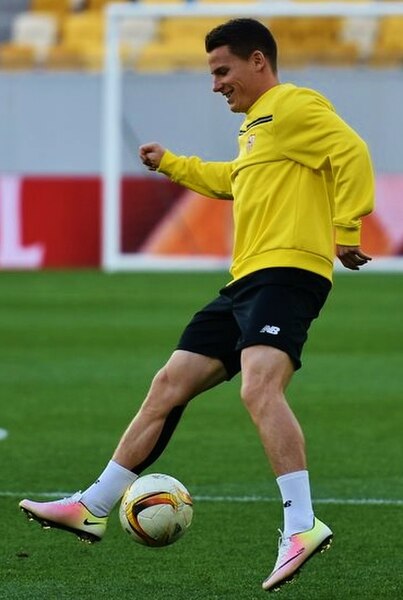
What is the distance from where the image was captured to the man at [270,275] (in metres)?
5.53

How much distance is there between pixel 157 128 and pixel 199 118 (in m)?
0.64

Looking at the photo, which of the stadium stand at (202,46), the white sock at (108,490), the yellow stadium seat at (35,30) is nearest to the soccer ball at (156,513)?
the white sock at (108,490)

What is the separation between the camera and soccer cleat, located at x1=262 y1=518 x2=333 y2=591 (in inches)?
211

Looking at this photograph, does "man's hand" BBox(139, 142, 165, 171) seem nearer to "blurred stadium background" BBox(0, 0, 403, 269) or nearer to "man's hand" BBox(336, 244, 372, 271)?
"man's hand" BBox(336, 244, 372, 271)

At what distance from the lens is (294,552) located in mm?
5414

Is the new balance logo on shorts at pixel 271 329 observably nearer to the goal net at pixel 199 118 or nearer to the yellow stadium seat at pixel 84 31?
the goal net at pixel 199 118

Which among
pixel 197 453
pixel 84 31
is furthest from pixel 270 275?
pixel 84 31

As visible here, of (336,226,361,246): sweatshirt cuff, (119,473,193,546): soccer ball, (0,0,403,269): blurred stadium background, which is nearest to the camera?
(336,226,361,246): sweatshirt cuff

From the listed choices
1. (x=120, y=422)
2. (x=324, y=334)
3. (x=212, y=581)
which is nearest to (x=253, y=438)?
(x=120, y=422)

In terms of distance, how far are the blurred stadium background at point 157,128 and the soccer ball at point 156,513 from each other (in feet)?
52.6

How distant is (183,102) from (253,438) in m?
14.1

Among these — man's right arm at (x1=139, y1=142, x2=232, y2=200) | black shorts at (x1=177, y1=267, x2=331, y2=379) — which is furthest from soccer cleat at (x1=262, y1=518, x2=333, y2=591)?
man's right arm at (x1=139, y1=142, x2=232, y2=200)

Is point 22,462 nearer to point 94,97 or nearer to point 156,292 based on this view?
point 156,292

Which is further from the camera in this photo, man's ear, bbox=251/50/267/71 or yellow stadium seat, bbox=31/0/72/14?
yellow stadium seat, bbox=31/0/72/14
